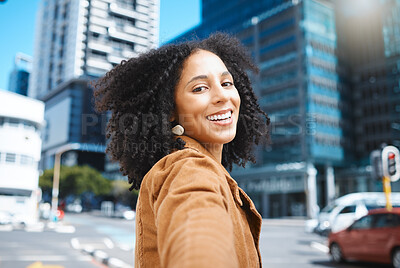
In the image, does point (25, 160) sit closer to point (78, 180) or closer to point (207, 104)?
point (207, 104)

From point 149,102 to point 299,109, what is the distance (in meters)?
40.8

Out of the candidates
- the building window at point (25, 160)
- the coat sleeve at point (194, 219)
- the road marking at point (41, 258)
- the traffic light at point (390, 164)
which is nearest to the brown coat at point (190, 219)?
the coat sleeve at point (194, 219)

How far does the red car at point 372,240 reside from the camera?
313 inches

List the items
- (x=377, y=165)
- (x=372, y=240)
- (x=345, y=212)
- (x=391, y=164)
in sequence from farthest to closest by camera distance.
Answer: (x=345, y=212) → (x=377, y=165) → (x=391, y=164) → (x=372, y=240)

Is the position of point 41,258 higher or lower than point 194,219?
lower

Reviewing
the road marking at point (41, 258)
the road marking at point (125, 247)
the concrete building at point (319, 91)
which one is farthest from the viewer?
the concrete building at point (319, 91)

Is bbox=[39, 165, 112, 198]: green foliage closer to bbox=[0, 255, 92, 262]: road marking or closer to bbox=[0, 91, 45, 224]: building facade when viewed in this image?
bbox=[0, 255, 92, 262]: road marking

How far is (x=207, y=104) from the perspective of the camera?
129 centimetres

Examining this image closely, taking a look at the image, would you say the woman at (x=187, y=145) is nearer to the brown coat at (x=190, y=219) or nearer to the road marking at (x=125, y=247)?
the brown coat at (x=190, y=219)

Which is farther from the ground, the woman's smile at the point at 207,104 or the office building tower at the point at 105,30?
the office building tower at the point at 105,30

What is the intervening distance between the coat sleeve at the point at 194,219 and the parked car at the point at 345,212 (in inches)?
646

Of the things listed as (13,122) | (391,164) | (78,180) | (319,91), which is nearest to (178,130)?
(13,122)

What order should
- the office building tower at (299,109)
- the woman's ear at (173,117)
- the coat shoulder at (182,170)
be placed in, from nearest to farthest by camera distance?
the coat shoulder at (182,170)
the woman's ear at (173,117)
the office building tower at (299,109)

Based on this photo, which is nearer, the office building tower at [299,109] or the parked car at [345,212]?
the parked car at [345,212]
